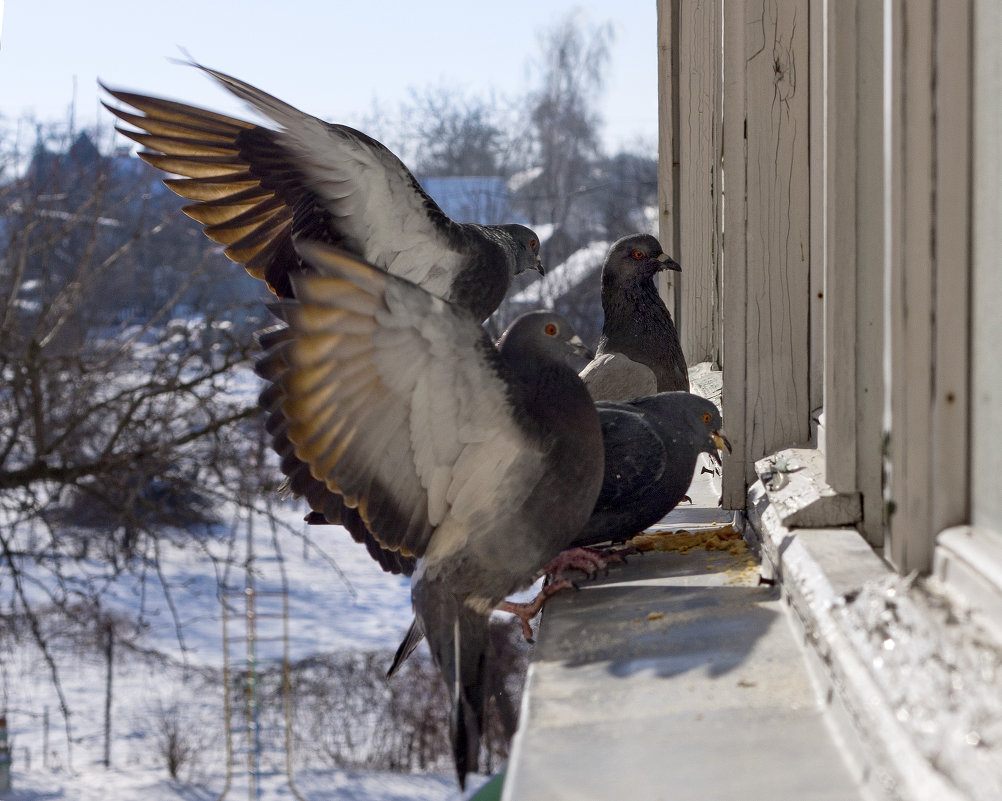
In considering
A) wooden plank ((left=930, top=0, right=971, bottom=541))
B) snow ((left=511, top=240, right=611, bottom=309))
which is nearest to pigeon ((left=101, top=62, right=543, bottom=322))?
wooden plank ((left=930, top=0, right=971, bottom=541))

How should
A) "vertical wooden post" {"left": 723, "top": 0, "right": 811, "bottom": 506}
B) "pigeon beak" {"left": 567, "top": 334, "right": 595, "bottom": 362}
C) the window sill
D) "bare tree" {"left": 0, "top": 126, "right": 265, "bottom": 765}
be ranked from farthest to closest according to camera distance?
"bare tree" {"left": 0, "top": 126, "right": 265, "bottom": 765}
"vertical wooden post" {"left": 723, "top": 0, "right": 811, "bottom": 506}
"pigeon beak" {"left": 567, "top": 334, "right": 595, "bottom": 362}
the window sill

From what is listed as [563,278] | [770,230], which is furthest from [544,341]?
[563,278]

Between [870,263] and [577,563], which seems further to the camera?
[577,563]

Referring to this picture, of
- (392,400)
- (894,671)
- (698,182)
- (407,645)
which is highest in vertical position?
(698,182)

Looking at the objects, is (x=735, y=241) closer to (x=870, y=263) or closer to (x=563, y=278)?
(x=870, y=263)

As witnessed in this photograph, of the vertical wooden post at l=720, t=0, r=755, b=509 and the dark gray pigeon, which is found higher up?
the vertical wooden post at l=720, t=0, r=755, b=509

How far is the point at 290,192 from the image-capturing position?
7.07 ft

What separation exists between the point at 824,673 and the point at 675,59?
11.0 feet

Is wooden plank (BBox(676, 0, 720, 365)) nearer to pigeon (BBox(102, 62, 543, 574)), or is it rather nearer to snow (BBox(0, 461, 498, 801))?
pigeon (BBox(102, 62, 543, 574))

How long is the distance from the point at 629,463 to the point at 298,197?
86cm

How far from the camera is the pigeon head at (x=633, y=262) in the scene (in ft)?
9.18

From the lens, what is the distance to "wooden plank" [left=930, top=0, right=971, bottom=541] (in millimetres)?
Answer: 1075

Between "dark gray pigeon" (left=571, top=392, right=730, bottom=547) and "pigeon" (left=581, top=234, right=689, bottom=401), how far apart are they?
741 millimetres

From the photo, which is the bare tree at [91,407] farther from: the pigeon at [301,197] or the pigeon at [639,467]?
the pigeon at [639,467]
